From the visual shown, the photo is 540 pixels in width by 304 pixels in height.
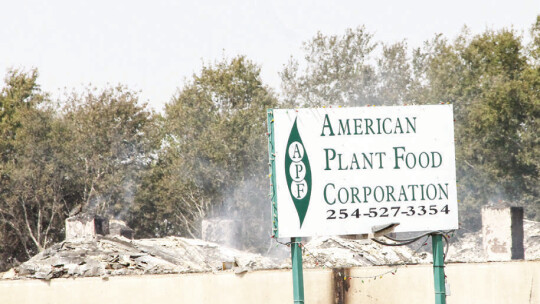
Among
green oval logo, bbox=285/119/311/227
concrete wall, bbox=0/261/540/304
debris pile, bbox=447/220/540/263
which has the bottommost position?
debris pile, bbox=447/220/540/263

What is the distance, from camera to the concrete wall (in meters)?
12.5

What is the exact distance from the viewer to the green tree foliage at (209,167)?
40.7m

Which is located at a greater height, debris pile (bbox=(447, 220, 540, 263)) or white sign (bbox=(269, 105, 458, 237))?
white sign (bbox=(269, 105, 458, 237))

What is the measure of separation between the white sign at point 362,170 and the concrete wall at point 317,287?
1.67 m

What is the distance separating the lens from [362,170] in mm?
11125

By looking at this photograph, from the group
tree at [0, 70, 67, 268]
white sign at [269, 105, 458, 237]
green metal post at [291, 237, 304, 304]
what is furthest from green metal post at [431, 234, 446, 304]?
tree at [0, 70, 67, 268]

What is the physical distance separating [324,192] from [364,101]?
122ft

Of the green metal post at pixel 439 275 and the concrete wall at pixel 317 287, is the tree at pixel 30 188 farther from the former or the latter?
the green metal post at pixel 439 275

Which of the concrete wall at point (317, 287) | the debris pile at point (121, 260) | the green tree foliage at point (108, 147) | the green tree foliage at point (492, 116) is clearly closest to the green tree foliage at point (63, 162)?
the green tree foliage at point (108, 147)

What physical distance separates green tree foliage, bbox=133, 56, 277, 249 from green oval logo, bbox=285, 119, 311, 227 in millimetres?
29367

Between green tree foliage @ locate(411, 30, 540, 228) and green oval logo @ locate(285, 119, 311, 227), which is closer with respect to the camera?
green oval logo @ locate(285, 119, 311, 227)

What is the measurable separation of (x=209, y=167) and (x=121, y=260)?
25.4 meters

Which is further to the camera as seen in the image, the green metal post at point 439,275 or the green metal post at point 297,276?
the green metal post at point 439,275

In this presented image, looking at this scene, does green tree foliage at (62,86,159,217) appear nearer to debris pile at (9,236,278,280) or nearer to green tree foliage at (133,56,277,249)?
green tree foliage at (133,56,277,249)
